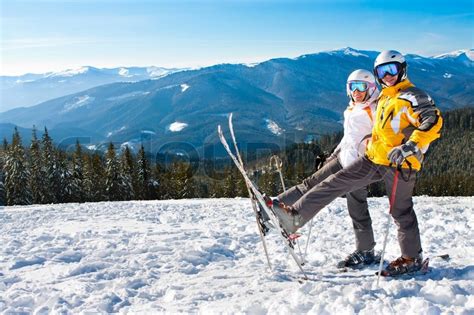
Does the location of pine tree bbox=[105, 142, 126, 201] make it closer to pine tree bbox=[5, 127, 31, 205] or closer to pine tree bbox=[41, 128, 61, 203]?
pine tree bbox=[41, 128, 61, 203]

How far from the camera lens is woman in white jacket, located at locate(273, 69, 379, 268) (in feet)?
18.8

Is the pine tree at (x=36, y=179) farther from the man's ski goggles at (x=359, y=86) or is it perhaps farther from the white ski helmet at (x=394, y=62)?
the white ski helmet at (x=394, y=62)

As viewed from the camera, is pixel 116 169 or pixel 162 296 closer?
pixel 162 296

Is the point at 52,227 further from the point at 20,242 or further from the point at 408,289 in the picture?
the point at 408,289

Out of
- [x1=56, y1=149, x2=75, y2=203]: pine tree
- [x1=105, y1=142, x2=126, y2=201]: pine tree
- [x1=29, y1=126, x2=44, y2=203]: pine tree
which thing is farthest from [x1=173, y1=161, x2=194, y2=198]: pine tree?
[x1=29, y1=126, x2=44, y2=203]: pine tree

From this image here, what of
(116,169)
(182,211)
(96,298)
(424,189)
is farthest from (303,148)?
(96,298)

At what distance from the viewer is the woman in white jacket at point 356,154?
18.8ft

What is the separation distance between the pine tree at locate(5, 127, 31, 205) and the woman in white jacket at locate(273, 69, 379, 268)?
3953 centimetres

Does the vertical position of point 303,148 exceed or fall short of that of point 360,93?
it falls short

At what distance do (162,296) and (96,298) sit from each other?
0.83 metres

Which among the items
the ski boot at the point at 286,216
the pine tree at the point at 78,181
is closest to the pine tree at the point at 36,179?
the pine tree at the point at 78,181

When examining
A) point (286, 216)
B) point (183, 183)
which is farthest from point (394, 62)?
point (183, 183)

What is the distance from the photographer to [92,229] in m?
9.70

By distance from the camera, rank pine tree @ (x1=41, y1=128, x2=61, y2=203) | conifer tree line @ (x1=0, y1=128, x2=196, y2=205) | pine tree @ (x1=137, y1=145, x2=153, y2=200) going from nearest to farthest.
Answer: conifer tree line @ (x1=0, y1=128, x2=196, y2=205) → pine tree @ (x1=41, y1=128, x2=61, y2=203) → pine tree @ (x1=137, y1=145, x2=153, y2=200)
